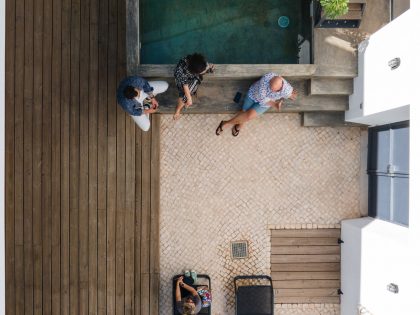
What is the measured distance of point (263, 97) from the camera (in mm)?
5434

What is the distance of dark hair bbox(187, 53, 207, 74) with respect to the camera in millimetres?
4738

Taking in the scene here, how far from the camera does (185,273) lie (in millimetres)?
6215

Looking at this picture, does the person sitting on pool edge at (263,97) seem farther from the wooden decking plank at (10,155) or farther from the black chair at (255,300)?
the wooden decking plank at (10,155)

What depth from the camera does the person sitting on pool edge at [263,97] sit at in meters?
5.21

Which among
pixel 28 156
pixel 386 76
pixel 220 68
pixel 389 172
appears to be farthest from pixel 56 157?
pixel 389 172

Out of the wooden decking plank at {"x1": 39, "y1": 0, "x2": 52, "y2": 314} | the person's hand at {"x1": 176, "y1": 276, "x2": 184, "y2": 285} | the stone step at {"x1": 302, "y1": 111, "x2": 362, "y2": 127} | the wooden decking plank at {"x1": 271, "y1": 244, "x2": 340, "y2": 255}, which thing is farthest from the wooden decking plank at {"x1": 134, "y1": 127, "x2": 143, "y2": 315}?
the stone step at {"x1": 302, "y1": 111, "x2": 362, "y2": 127}

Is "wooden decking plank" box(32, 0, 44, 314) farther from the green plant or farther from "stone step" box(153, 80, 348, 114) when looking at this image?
the green plant

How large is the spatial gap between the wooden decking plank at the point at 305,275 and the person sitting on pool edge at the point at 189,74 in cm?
298

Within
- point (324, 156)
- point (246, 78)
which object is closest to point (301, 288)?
point (324, 156)

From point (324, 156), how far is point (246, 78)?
1.74 m

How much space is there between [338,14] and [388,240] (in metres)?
2.88

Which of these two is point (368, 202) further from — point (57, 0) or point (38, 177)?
point (57, 0)

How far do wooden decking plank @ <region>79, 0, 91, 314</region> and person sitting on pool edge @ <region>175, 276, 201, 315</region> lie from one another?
1.46 metres

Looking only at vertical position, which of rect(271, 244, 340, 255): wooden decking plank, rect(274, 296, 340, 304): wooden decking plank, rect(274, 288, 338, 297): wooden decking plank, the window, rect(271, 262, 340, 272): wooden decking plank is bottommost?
rect(274, 296, 340, 304): wooden decking plank
